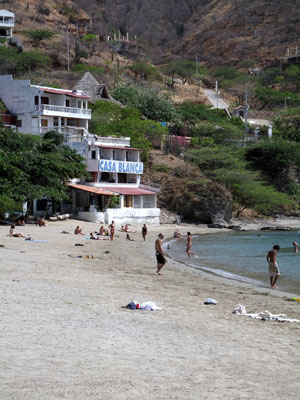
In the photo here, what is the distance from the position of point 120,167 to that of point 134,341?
37.7 metres

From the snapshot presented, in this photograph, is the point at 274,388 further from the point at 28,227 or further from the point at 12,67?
the point at 12,67

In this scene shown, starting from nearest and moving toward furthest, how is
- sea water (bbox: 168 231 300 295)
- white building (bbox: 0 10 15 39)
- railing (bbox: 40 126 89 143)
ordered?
sea water (bbox: 168 231 300 295) → railing (bbox: 40 126 89 143) → white building (bbox: 0 10 15 39)

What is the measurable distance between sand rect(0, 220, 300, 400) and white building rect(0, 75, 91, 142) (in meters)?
33.6

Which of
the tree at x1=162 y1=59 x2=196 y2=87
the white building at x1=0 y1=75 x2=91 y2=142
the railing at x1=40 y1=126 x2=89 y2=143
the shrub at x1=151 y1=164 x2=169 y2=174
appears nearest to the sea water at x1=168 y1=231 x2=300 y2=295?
the railing at x1=40 y1=126 x2=89 y2=143

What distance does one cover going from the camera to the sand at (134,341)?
6875mm

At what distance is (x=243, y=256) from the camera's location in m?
28.4

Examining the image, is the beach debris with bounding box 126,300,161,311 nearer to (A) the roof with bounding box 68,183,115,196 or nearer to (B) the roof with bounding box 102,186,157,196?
(A) the roof with bounding box 68,183,115,196

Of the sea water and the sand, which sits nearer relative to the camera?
the sand

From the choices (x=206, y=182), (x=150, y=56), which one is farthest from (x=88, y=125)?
(x=150, y=56)

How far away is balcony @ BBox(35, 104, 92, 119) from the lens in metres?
49.8

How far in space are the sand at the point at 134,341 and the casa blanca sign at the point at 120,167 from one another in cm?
2807

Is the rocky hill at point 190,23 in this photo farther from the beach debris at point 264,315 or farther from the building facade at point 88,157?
the beach debris at point 264,315

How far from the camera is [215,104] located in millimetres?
105312

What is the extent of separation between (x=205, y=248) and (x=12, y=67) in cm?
5731
